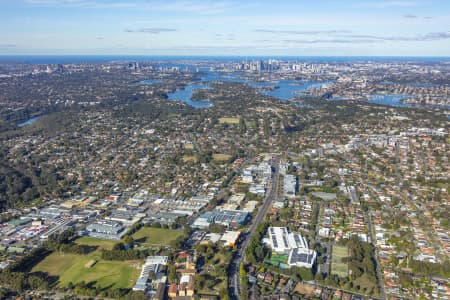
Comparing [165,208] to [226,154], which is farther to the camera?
[226,154]

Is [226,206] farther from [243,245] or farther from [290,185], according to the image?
[290,185]

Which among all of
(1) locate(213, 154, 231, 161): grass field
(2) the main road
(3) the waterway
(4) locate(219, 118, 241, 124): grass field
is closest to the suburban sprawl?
(2) the main road

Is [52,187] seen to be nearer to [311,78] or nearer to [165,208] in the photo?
[165,208]

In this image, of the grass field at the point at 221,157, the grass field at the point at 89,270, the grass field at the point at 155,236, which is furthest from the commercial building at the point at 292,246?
the grass field at the point at 221,157

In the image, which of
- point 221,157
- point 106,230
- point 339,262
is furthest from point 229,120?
point 339,262

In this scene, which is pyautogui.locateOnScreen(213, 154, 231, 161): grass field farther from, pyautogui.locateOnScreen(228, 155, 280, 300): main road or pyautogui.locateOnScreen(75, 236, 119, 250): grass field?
pyautogui.locateOnScreen(75, 236, 119, 250): grass field

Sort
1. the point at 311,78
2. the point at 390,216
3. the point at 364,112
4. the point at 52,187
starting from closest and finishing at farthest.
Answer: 1. the point at 390,216
2. the point at 52,187
3. the point at 364,112
4. the point at 311,78

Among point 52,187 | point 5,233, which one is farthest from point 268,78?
point 5,233
